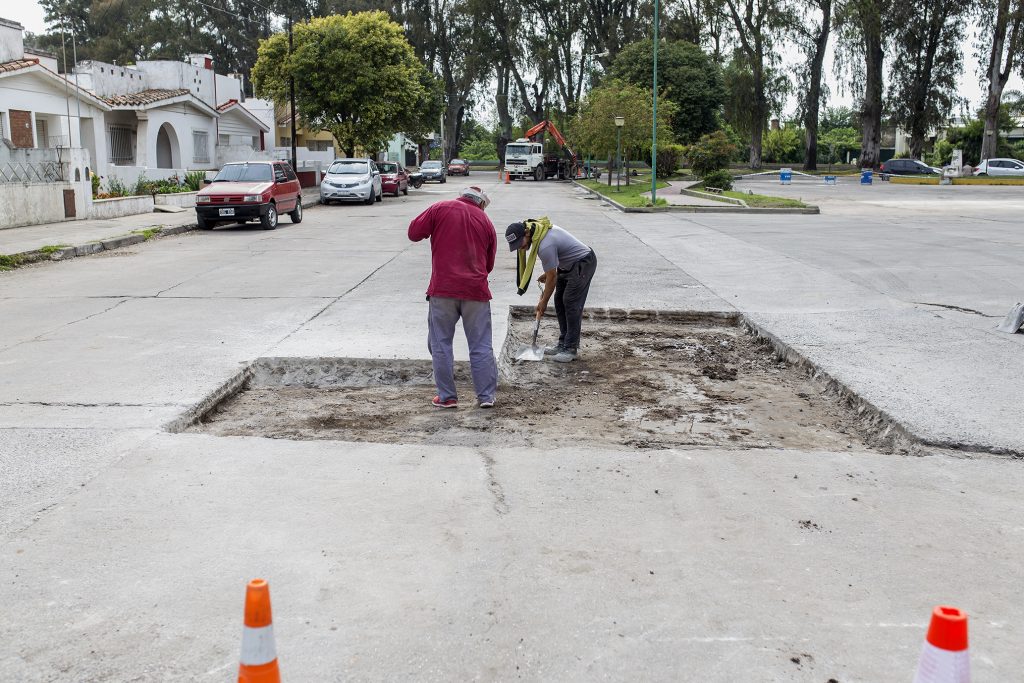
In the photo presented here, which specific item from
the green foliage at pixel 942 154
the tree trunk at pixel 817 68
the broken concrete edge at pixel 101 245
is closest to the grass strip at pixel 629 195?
the broken concrete edge at pixel 101 245

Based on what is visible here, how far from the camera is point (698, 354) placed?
939 cm

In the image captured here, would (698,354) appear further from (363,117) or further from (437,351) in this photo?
(363,117)

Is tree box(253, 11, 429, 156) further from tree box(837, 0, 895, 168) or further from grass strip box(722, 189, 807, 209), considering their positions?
tree box(837, 0, 895, 168)

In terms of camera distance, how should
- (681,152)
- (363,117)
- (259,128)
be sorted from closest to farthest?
(363,117)
(259,128)
(681,152)

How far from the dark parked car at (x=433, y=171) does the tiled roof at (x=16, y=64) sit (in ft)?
106

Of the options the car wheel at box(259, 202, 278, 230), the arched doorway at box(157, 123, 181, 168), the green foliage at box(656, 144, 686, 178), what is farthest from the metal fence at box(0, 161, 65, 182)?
the green foliage at box(656, 144, 686, 178)

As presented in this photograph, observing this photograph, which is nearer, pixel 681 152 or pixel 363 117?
pixel 363 117

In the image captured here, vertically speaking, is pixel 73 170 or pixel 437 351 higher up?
pixel 73 170

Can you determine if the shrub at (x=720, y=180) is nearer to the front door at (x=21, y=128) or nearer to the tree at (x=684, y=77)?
the tree at (x=684, y=77)

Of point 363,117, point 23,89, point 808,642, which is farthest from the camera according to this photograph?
point 363,117

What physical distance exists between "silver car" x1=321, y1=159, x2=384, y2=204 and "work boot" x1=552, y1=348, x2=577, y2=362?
24.8m

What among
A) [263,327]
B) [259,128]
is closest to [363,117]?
[259,128]

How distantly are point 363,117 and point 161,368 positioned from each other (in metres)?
33.2

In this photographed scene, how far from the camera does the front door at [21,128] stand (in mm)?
25219
